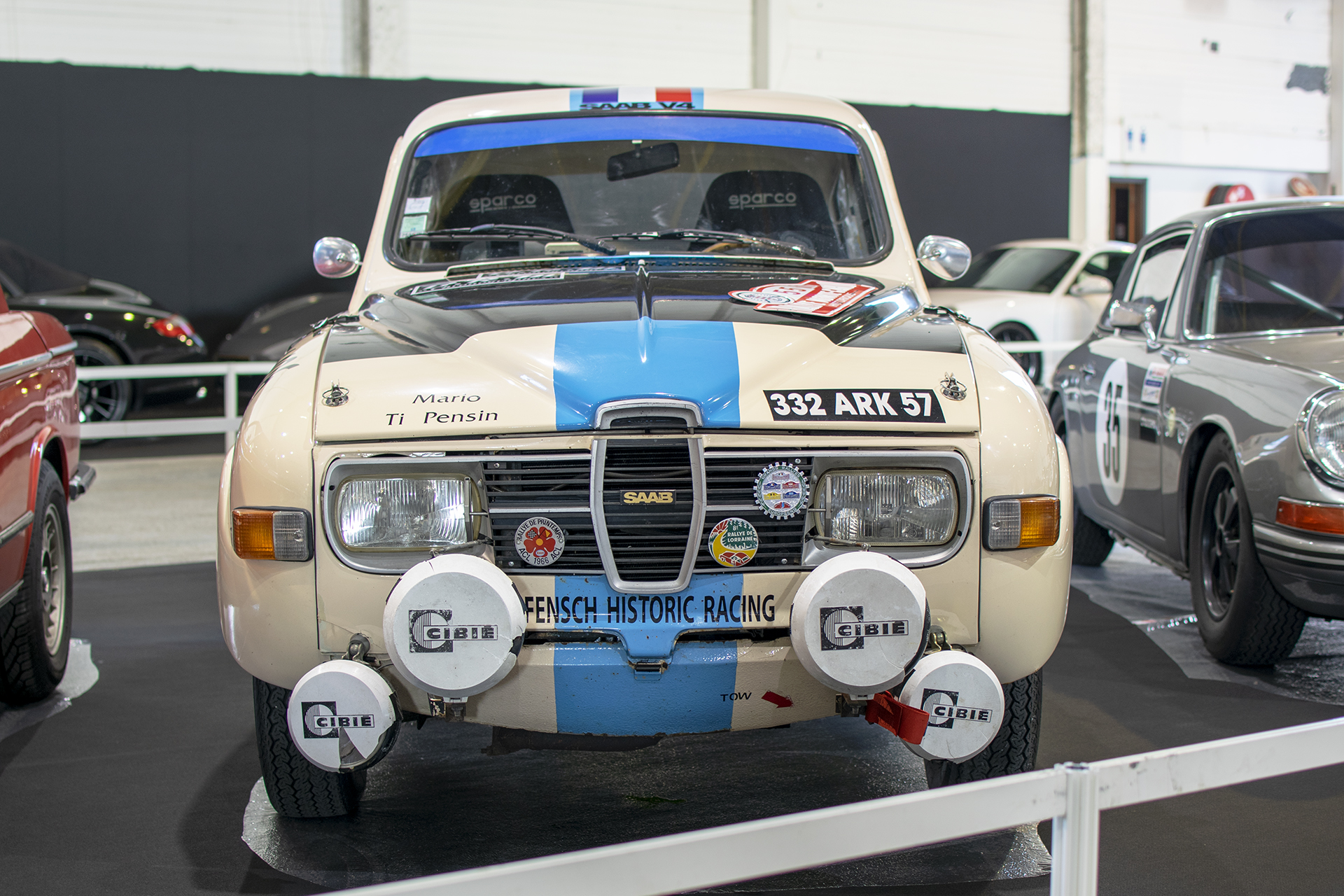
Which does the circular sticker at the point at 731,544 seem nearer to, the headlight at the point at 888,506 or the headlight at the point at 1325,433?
the headlight at the point at 888,506

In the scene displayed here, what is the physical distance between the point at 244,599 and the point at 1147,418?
3.62 m

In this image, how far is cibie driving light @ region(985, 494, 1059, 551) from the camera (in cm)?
261

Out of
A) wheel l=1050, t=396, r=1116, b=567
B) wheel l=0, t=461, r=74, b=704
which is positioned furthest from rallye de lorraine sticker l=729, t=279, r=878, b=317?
wheel l=1050, t=396, r=1116, b=567

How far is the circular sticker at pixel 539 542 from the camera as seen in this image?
2.59 metres

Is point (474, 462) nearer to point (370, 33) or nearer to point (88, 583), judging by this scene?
point (88, 583)

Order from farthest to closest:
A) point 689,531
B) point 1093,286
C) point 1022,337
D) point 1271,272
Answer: point 1022,337, point 1093,286, point 1271,272, point 689,531

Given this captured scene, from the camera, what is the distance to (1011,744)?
2902mm

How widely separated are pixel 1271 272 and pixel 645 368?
334 centimetres

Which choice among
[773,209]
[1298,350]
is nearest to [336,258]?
[773,209]

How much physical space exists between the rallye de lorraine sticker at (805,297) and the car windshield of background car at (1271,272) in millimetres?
2146

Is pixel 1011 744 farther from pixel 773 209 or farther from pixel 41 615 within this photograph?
pixel 41 615

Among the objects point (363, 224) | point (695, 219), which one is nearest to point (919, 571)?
point (695, 219)

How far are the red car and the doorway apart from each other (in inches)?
685

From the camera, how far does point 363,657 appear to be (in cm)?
256
